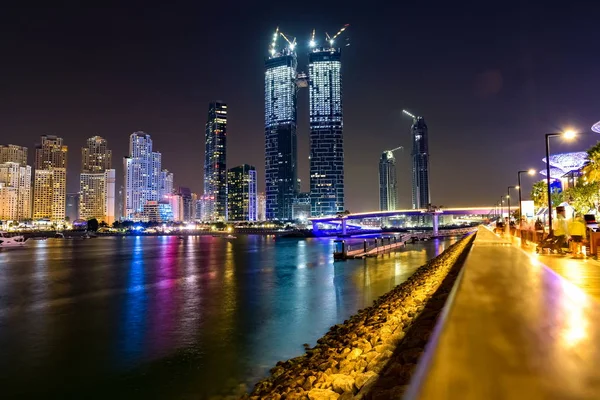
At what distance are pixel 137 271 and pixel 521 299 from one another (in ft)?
139

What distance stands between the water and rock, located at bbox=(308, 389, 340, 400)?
4098mm

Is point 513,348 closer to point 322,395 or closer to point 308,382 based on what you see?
point 322,395

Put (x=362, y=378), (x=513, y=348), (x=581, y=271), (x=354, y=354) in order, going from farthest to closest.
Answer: (x=581, y=271) < (x=354, y=354) < (x=362, y=378) < (x=513, y=348)

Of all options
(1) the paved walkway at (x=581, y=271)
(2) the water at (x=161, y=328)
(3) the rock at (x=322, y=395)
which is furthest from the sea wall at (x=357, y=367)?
(1) the paved walkway at (x=581, y=271)

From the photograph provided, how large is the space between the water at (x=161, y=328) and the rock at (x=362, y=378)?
4.40 metres

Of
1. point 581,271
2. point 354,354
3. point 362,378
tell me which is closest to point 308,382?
point 362,378

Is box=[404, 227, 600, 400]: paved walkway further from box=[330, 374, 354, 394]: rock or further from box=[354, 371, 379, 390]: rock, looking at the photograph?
box=[330, 374, 354, 394]: rock

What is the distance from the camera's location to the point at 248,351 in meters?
14.1

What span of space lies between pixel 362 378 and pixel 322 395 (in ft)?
2.92

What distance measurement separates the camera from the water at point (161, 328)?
1177 centimetres

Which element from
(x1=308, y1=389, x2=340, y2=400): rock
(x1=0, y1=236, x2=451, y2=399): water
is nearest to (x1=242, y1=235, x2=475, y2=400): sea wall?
(x1=308, y1=389, x2=340, y2=400): rock

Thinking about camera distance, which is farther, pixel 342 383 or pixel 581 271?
pixel 581 271

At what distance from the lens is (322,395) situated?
7.28 m

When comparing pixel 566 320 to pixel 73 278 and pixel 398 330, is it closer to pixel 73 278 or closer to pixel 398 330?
pixel 398 330
